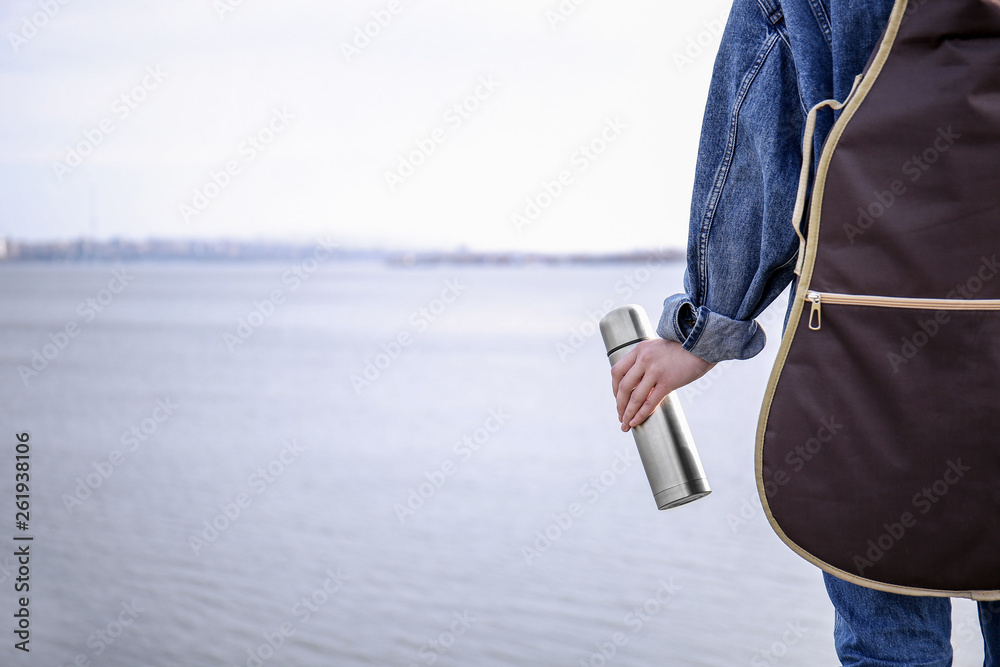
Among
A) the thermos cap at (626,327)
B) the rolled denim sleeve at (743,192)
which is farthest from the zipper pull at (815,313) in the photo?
the thermos cap at (626,327)

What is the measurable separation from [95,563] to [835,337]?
3754mm

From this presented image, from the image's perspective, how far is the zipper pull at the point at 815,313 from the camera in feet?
2.76

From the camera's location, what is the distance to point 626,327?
1082 mm

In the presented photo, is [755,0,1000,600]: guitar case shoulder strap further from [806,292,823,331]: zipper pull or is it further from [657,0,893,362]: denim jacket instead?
[657,0,893,362]: denim jacket

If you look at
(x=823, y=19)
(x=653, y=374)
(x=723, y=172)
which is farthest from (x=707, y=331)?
(x=823, y=19)

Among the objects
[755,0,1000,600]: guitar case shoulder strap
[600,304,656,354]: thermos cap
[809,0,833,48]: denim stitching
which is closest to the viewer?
[755,0,1000,600]: guitar case shoulder strap

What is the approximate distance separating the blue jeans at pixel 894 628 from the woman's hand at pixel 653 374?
11.2 inches

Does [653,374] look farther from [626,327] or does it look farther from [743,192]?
[743,192]

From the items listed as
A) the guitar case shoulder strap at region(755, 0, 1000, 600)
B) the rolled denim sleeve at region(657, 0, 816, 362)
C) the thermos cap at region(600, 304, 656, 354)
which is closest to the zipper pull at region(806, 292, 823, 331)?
the guitar case shoulder strap at region(755, 0, 1000, 600)

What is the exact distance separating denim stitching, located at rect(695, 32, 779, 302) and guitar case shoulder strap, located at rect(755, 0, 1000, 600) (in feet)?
A: 0.55

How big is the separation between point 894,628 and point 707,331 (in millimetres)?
370

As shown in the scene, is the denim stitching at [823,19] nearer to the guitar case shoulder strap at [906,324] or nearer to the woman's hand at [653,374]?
the guitar case shoulder strap at [906,324]

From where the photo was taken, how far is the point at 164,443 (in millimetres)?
6102

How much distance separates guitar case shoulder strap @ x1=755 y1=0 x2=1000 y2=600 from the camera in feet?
2.57
